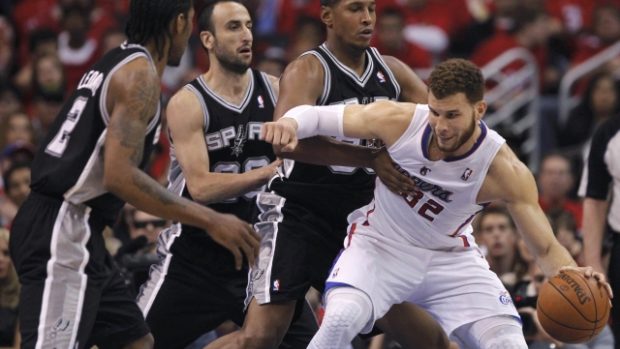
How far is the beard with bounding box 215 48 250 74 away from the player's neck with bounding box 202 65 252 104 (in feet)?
0.07

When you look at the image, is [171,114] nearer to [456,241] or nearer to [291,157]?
[291,157]

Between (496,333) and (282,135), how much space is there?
1487 mm

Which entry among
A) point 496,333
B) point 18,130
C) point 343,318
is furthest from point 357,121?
point 18,130

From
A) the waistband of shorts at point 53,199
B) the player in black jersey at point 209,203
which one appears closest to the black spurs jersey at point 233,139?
the player in black jersey at point 209,203

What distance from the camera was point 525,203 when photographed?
6445 mm

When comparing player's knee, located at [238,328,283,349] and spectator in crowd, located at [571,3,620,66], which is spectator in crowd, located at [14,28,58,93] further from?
player's knee, located at [238,328,283,349]

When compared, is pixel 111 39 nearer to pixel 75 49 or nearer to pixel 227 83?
pixel 75 49

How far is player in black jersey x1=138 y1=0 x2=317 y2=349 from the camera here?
7414 mm

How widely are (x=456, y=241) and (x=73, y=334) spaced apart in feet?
6.65

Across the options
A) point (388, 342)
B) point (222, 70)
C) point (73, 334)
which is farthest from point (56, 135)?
point (388, 342)

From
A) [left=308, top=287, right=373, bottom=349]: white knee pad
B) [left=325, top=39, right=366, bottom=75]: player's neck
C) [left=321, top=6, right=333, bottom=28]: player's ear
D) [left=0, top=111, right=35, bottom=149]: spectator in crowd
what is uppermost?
[left=321, top=6, right=333, bottom=28]: player's ear

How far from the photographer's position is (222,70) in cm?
768

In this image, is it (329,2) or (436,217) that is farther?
(329,2)

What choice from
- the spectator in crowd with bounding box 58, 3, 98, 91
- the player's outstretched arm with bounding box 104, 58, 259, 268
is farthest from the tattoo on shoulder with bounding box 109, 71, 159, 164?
the spectator in crowd with bounding box 58, 3, 98, 91
